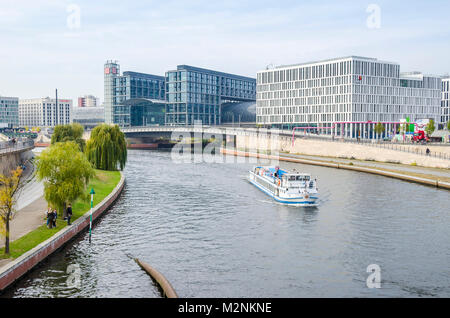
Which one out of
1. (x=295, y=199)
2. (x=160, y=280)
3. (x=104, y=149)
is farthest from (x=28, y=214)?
(x=104, y=149)

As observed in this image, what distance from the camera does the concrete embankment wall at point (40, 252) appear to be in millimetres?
23141

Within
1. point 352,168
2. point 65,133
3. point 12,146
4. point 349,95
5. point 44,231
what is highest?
point 349,95

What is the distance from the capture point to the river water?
2438cm

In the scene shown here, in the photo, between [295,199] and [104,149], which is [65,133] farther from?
[295,199]

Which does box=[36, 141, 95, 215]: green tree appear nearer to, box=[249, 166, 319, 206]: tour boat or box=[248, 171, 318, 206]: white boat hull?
box=[248, 171, 318, 206]: white boat hull

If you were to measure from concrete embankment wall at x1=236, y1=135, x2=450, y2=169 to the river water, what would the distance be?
80.4ft

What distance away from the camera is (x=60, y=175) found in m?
34.8

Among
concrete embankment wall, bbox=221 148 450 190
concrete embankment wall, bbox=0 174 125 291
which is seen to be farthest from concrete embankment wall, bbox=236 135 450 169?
concrete embankment wall, bbox=0 174 125 291

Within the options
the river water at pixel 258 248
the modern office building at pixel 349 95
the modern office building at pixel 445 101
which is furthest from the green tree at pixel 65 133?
the modern office building at pixel 445 101

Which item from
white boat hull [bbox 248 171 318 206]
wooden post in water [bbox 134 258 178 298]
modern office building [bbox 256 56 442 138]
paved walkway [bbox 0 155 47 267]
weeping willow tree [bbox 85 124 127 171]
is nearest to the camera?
wooden post in water [bbox 134 258 178 298]

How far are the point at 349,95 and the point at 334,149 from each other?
5042 cm

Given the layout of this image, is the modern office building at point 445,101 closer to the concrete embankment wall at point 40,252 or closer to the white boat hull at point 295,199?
the white boat hull at point 295,199

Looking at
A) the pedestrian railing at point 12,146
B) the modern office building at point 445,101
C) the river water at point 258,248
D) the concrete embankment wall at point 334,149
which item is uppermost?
the modern office building at point 445,101

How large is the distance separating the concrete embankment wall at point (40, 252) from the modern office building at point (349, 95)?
405ft
